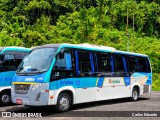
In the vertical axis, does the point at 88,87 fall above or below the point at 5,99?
above

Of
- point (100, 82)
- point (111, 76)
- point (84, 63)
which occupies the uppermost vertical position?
point (84, 63)

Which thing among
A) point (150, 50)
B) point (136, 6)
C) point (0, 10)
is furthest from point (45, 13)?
point (150, 50)

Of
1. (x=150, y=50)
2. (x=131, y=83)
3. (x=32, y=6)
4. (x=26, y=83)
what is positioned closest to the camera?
(x=26, y=83)

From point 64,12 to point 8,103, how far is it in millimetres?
34584

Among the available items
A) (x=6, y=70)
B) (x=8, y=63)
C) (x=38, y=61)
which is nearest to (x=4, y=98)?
(x=6, y=70)

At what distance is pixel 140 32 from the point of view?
145 ft

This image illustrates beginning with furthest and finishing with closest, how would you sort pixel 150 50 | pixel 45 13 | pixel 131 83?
pixel 45 13 < pixel 150 50 < pixel 131 83

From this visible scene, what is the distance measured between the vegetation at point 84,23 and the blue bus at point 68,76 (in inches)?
742

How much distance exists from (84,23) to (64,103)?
90.6ft

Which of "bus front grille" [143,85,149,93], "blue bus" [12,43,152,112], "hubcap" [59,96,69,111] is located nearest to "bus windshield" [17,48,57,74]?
"blue bus" [12,43,152,112]

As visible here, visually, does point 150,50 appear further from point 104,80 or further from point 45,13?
point 104,80

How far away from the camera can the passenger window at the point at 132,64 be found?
616 inches

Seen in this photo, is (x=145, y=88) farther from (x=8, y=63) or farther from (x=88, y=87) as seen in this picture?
(x=8, y=63)

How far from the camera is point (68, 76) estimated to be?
11.7 metres
